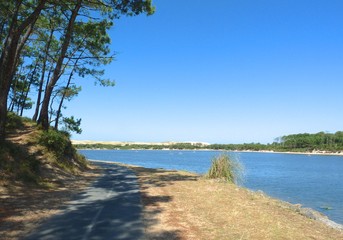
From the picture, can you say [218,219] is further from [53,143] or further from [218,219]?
[53,143]

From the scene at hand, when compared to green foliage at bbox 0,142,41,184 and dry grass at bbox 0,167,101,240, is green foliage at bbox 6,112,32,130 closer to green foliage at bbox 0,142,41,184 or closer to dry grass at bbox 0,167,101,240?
green foliage at bbox 0,142,41,184

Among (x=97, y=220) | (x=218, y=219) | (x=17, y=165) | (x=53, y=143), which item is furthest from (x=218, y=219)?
(x=53, y=143)

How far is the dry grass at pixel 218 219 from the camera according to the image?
369 inches

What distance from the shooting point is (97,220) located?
1028 cm

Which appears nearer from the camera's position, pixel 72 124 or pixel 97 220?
pixel 97 220

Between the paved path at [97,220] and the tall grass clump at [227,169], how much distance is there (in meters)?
7.30

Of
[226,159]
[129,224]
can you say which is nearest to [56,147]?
[226,159]

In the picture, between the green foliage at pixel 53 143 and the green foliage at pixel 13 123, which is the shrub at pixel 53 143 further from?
the green foliage at pixel 13 123

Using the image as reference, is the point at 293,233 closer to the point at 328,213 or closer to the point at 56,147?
the point at 328,213

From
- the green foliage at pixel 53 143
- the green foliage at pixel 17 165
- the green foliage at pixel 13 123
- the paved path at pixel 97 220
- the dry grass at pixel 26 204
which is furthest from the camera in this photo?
the green foliage at pixel 13 123

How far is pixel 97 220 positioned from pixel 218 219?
3489 mm

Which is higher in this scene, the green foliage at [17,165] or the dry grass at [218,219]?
the green foliage at [17,165]

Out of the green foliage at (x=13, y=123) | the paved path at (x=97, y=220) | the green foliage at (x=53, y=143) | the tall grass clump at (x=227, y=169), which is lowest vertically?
the paved path at (x=97, y=220)

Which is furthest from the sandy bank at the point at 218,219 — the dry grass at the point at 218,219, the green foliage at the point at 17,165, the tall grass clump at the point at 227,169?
the green foliage at the point at 17,165
